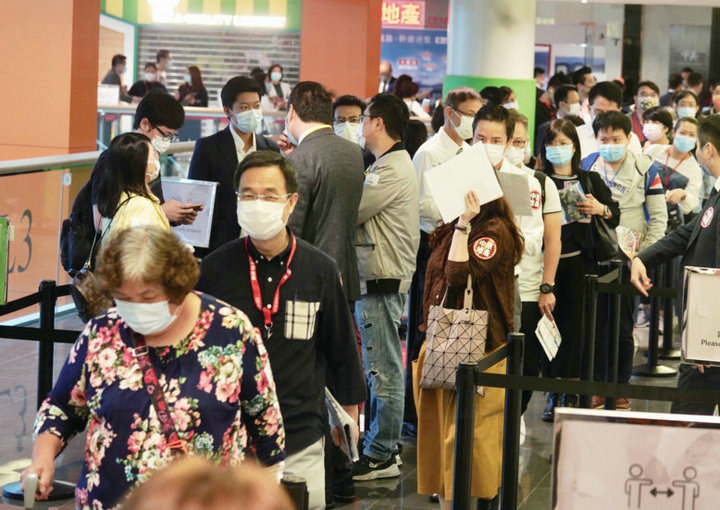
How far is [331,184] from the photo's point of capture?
18.6 ft

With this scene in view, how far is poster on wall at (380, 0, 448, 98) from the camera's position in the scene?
30.9 meters

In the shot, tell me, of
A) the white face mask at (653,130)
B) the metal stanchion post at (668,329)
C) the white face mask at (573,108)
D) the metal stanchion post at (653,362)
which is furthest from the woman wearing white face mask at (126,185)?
the white face mask at (573,108)

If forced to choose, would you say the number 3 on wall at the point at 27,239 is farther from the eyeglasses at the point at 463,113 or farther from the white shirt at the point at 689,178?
the white shirt at the point at 689,178

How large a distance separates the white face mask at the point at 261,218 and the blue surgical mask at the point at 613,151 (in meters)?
4.63

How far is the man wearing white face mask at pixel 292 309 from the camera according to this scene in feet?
12.7

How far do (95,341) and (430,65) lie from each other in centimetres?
2861

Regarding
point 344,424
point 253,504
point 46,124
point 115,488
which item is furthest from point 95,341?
point 46,124

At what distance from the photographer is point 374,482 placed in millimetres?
6285

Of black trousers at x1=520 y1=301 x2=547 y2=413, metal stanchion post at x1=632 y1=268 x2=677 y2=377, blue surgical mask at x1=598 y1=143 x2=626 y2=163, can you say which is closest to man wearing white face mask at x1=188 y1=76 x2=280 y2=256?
black trousers at x1=520 y1=301 x2=547 y2=413

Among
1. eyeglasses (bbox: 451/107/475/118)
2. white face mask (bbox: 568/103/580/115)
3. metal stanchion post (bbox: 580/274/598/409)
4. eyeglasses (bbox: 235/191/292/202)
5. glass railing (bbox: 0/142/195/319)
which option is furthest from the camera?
white face mask (bbox: 568/103/580/115)

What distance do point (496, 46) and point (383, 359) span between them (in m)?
9.95

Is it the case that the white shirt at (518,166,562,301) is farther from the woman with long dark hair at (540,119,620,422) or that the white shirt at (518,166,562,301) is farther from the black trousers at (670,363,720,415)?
the black trousers at (670,363,720,415)

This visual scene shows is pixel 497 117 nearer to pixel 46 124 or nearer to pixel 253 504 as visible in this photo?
pixel 253 504

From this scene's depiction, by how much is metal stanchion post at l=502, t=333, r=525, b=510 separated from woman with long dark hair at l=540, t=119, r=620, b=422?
7.82ft
